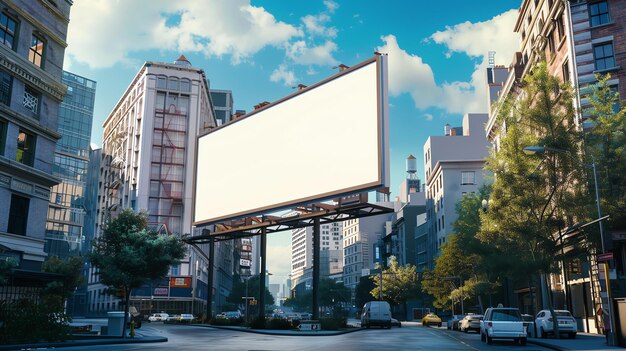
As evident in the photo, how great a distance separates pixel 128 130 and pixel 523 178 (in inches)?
3429

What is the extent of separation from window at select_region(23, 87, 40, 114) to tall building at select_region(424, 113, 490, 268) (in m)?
60.3

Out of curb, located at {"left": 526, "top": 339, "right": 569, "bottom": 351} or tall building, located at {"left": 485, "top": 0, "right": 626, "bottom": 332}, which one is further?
tall building, located at {"left": 485, "top": 0, "right": 626, "bottom": 332}

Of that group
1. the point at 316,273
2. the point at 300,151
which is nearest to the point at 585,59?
Answer: the point at 300,151

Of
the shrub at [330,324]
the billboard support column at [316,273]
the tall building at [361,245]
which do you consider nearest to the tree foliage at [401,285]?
the shrub at [330,324]

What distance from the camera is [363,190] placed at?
36.9 metres

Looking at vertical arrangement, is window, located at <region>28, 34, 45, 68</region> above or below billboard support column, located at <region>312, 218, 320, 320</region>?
above

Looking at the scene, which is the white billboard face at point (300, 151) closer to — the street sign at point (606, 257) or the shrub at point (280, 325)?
the shrub at point (280, 325)

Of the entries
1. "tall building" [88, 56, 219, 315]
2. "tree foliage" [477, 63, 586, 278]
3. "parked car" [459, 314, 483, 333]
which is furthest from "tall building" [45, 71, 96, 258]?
"tree foliage" [477, 63, 586, 278]

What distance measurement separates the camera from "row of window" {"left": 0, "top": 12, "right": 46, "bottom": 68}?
30375mm

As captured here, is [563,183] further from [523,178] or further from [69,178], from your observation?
[69,178]

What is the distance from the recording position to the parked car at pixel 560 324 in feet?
115

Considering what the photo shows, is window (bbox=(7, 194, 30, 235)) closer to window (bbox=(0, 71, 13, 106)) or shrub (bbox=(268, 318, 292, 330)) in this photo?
window (bbox=(0, 71, 13, 106))

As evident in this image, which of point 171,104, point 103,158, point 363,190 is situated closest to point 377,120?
point 363,190

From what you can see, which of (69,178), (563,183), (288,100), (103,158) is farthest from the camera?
(103,158)
